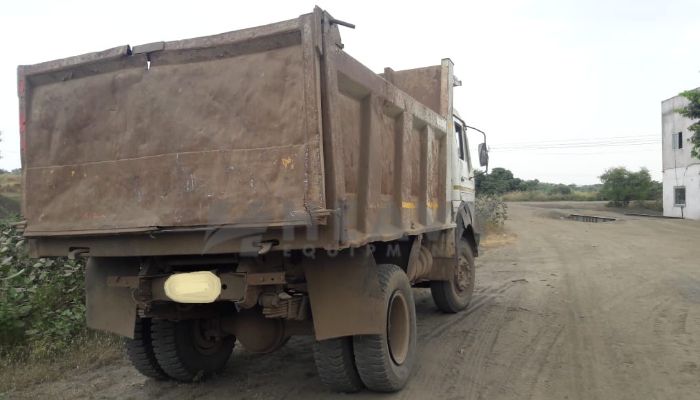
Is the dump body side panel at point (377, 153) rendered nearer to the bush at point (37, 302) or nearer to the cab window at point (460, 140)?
the cab window at point (460, 140)

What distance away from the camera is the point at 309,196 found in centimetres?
330

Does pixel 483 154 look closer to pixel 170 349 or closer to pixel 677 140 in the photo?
pixel 170 349

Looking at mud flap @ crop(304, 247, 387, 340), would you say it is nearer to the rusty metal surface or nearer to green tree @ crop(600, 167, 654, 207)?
the rusty metal surface

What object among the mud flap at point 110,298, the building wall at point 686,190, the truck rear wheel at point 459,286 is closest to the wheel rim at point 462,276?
the truck rear wheel at point 459,286

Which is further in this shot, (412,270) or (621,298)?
(621,298)

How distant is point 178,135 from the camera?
12.0ft

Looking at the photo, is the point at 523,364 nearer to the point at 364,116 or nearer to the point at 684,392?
the point at 684,392

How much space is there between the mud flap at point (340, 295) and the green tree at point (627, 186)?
39059 mm

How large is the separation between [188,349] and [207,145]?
7.03 ft

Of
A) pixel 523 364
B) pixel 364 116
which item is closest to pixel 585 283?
pixel 523 364

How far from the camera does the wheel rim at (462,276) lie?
24.5 ft

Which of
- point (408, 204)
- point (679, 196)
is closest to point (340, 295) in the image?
point (408, 204)

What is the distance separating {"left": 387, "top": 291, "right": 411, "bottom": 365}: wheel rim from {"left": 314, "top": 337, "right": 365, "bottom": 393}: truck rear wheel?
45 cm

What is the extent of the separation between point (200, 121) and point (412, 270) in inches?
105
